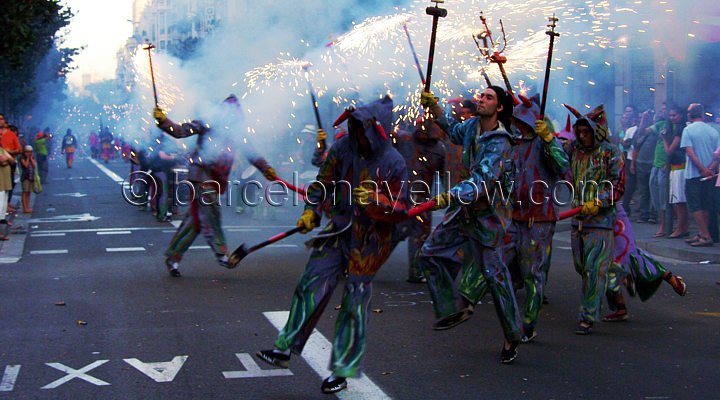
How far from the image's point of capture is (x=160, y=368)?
5789mm

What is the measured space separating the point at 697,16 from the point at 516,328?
453 inches

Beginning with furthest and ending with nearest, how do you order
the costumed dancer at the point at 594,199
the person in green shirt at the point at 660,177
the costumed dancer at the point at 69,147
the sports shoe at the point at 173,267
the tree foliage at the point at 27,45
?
the costumed dancer at the point at 69,147, the tree foliage at the point at 27,45, the person in green shirt at the point at 660,177, the sports shoe at the point at 173,267, the costumed dancer at the point at 594,199

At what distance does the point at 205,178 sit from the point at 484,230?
13.8 ft

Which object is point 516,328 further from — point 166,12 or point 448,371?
point 166,12

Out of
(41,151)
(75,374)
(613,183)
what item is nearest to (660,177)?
(613,183)

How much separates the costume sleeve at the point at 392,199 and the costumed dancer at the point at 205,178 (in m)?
4.42

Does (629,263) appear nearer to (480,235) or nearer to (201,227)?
(480,235)

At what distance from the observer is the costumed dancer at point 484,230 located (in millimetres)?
6047

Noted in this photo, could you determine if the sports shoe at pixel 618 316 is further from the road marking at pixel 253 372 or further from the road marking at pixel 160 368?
the road marking at pixel 160 368

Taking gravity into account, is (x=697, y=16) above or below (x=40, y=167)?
above

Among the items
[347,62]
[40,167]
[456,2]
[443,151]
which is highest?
[456,2]

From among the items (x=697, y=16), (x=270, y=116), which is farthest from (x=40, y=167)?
(x=697, y=16)

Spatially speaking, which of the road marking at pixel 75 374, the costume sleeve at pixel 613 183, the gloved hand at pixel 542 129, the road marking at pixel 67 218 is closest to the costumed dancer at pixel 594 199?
the costume sleeve at pixel 613 183

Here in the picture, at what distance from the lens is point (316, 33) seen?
12.0m
